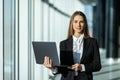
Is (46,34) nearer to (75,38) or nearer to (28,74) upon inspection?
(28,74)

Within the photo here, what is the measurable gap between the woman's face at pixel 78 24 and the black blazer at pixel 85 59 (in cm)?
8

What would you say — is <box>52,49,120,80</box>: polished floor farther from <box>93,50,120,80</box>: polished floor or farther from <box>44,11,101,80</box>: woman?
<box>44,11,101,80</box>: woman

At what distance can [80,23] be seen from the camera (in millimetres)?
2141

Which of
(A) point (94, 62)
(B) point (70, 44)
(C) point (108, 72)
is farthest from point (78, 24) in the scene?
(C) point (108, 72)

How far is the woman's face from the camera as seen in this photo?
213cm

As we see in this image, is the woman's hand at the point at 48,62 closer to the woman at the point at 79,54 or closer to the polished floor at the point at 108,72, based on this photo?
the woman at the point at 79,54

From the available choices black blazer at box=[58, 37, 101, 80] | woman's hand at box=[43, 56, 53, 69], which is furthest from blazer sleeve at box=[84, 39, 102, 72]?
woman's hand at box=[43, 56, 53, 69]

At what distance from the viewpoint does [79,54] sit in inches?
83.7

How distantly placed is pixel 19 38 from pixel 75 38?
116 cm

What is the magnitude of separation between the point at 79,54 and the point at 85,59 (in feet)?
0.18

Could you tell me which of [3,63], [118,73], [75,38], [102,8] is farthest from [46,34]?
[102,8]

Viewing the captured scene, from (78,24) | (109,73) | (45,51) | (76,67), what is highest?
(78,24)

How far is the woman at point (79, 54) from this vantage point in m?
2.10

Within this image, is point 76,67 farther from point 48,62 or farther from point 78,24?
point 78,24
